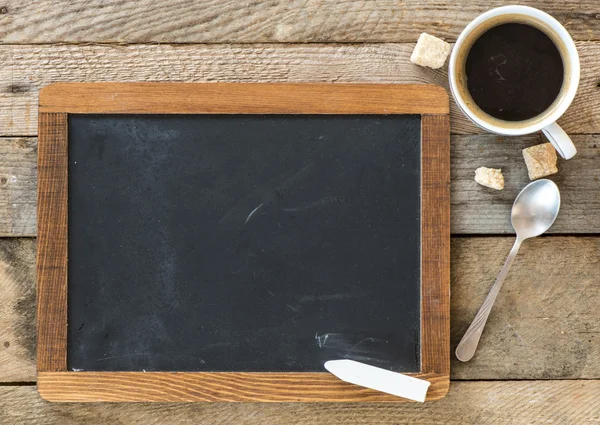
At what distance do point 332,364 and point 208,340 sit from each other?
7.1 inches

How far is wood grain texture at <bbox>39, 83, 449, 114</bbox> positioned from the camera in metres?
0.86

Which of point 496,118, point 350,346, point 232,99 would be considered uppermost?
point 232,99

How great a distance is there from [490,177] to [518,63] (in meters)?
0.17

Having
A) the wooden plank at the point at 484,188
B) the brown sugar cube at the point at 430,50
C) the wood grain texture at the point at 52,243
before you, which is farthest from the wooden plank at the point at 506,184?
the wood grain texture at the point at 52,243

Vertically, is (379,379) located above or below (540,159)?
below

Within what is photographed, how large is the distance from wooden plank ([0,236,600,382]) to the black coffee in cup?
20 centimetres

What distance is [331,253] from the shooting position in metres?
0.88

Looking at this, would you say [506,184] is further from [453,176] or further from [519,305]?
[519,305]

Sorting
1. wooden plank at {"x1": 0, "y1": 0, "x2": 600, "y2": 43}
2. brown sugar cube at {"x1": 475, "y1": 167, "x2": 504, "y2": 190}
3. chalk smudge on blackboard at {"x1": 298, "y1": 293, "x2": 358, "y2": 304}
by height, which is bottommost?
chalk smudge on blackboard at {"x1": 298, "y1": 293, "x2": 358, "y2": 304}

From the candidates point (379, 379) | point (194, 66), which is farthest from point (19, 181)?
point (379, 379)

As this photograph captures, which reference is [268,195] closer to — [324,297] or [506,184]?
[324,297]

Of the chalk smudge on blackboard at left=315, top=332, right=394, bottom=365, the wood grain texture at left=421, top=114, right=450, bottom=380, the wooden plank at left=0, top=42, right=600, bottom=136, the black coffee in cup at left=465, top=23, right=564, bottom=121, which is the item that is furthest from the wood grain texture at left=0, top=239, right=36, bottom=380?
the black coffee in cup at left=465, top=23, right=564, bottom=121

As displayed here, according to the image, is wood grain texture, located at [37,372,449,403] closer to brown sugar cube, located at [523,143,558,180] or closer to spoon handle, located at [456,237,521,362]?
spoon handle, located at [456,237,521,362]

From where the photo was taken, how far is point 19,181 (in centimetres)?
91
